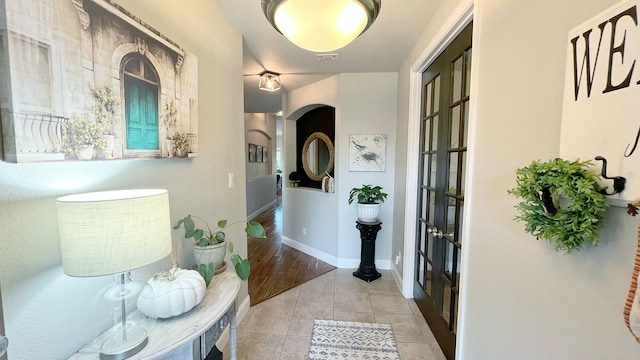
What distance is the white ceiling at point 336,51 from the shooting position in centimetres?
189

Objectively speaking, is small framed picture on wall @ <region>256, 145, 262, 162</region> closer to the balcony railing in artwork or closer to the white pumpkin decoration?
the white pumpkin decoration

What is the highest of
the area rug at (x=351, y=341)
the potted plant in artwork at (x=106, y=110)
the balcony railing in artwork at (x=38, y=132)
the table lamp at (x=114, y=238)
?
the potted plant in artwork at (x=106, y=110)

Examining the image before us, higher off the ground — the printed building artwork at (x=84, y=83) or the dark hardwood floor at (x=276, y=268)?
the printed building artwork at (x=84, y=83)

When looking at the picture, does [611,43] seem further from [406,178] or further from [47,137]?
[406,178]

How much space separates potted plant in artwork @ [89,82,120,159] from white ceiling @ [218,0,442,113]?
1.29 metres

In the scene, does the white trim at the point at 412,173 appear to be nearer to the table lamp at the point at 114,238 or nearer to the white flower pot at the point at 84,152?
the table lamp at the point at 114,238

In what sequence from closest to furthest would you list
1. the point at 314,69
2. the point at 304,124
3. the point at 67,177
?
the point at 67,177 → the point at 314,69 → the point at 304,124

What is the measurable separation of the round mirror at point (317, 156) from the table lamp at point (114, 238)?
309 centimetres

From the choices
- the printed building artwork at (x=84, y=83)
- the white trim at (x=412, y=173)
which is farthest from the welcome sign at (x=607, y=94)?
the white trim at (x=412, y=173)

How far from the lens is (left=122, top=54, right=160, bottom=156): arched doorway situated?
1.04 metres

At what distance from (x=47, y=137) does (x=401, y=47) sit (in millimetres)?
2683

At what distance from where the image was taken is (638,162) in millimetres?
558

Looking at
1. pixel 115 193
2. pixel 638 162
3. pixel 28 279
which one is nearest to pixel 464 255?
pixel 638 162

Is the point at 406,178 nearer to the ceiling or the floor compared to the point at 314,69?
nearer to the floor
